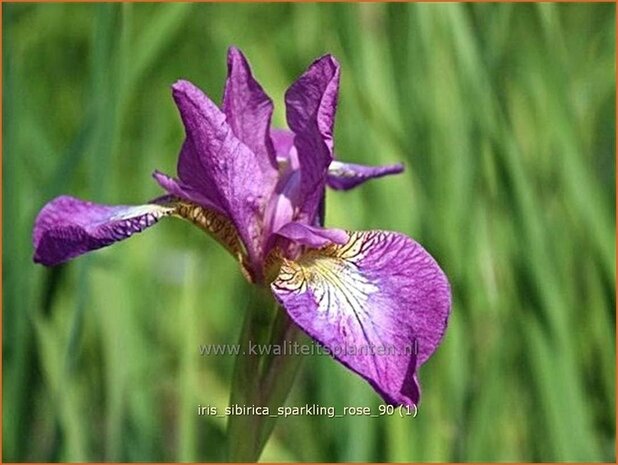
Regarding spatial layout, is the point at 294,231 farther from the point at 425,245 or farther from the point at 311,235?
the point at 425,245

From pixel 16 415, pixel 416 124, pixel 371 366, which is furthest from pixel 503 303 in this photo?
pixel 371 366

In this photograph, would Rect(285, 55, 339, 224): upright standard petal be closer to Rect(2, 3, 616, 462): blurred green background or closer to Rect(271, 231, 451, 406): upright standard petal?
Rect(271, 231, 451, 406): upright standard petal

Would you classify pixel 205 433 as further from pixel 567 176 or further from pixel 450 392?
pixel 567 176

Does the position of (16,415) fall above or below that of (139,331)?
below

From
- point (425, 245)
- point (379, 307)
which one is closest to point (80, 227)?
point (379, 307)

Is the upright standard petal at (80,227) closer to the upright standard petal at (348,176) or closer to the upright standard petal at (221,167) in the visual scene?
the upright standard petal at (221,167)

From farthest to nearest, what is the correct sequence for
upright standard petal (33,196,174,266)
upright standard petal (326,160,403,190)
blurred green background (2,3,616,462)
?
blurred green background (2,3,616,462) → upright standard petal (326,160,403,190) → upright standard petal (33,196,174,266)

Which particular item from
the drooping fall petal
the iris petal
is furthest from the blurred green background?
the drooping fall petal
